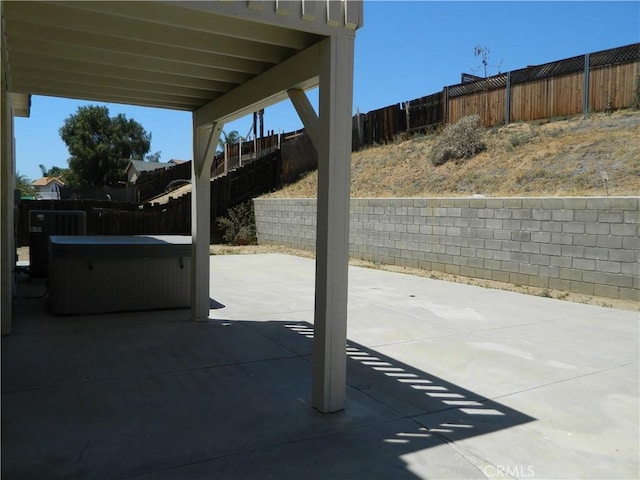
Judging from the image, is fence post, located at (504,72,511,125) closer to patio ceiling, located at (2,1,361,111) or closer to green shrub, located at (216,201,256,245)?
green shrub, located at (216,201,256,245)

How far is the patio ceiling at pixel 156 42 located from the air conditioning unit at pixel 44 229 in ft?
14.5

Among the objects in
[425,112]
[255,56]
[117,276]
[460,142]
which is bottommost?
[117,276]

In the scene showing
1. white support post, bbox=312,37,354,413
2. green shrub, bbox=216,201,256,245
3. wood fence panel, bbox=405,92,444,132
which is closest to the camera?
white support post, bbox=312,37,354,413

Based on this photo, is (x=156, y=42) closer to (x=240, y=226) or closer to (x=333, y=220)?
(x=333, y=220)

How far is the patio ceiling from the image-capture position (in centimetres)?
337

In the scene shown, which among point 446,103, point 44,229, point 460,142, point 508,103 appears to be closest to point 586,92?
point 508,103

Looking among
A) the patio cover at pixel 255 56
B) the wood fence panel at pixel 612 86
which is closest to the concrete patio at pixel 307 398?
the patio cover at pixel 255 56

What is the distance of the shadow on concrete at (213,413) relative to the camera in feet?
9.45

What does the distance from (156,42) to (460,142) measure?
14588 millimetres

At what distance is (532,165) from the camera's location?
45.5 feet

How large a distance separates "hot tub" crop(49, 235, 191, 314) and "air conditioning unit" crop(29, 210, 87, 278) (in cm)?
290

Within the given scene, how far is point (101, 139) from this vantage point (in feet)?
146

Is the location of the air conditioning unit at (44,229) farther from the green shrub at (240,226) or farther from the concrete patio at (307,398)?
the green shrub at (240,226)

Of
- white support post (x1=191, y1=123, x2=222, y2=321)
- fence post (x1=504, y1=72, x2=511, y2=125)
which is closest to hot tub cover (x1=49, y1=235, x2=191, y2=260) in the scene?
white support post (x1=191, y1=123, x2=222, y2=321)
